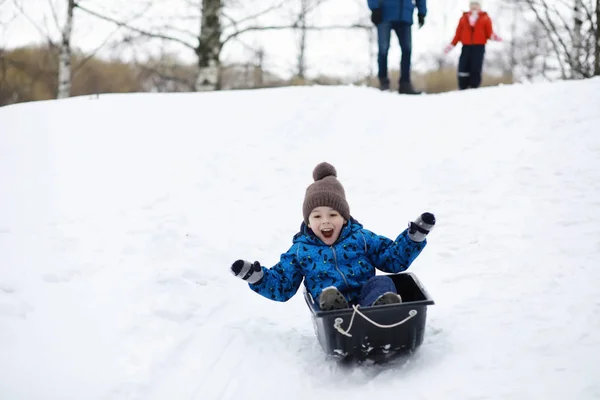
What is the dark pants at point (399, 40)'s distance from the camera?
6613mm

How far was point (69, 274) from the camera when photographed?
120 inches

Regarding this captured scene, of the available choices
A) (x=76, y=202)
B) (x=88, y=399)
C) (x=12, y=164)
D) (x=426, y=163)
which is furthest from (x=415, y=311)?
(x=12, y=164)

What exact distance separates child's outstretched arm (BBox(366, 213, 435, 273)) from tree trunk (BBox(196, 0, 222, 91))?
660 centimetres

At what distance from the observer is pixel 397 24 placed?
6703mm

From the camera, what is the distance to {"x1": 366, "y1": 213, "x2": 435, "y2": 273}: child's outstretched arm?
2699mm

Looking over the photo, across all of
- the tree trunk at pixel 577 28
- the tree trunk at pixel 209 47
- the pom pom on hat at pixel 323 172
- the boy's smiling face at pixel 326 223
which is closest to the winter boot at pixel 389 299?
the boy's smiling face at pixel 326 223

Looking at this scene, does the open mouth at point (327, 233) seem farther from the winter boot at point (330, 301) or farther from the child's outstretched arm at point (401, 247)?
the winter boot at point (330, 301)

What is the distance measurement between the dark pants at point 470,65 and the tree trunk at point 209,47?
3.78 m

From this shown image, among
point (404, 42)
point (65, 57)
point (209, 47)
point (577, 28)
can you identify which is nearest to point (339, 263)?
point (404, 42)

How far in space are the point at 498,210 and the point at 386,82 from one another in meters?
3.27

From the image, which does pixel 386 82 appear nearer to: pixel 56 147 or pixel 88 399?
pixel 56 147

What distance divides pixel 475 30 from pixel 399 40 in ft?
3.41

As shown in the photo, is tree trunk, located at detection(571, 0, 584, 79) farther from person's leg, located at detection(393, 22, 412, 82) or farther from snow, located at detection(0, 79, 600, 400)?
snow, located at detection(0, 79, 600, 400)

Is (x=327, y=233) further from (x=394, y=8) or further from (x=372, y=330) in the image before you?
(x=394, y=8)
